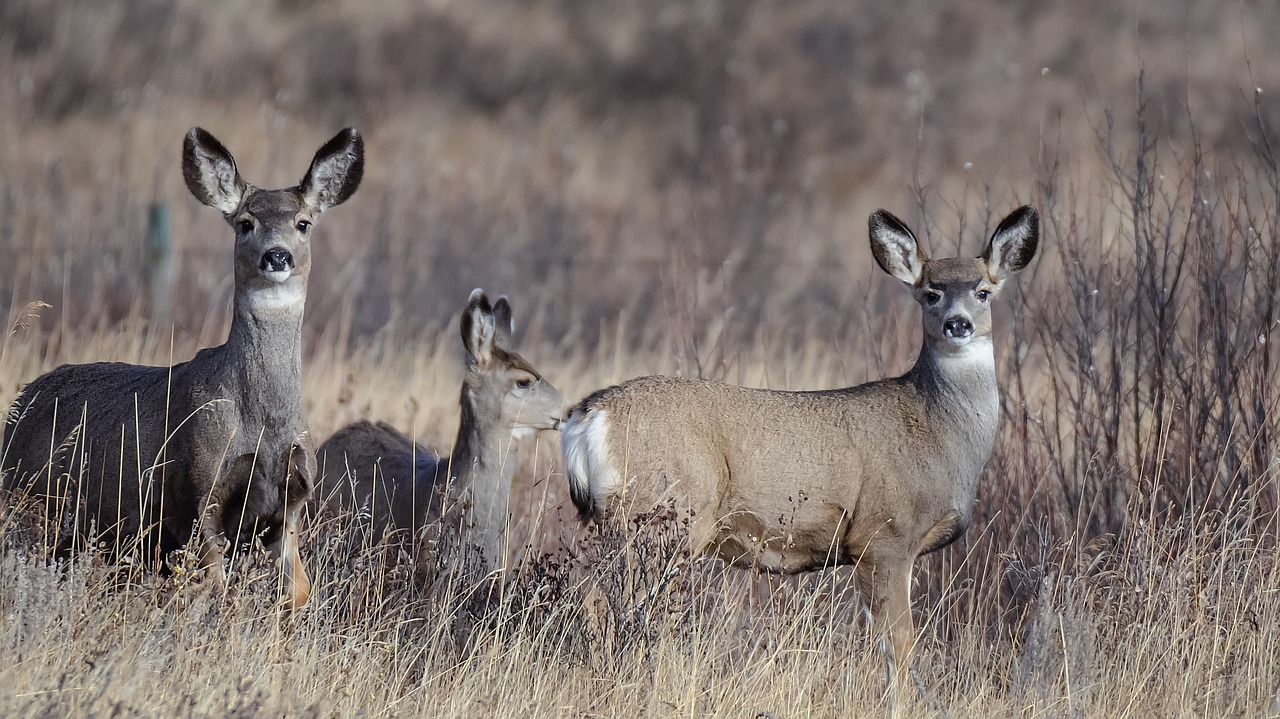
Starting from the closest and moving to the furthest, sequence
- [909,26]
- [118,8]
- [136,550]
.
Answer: [136,550], [118,8], [909,26]

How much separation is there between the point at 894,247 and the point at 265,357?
2.59m

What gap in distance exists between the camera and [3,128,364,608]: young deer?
5.50 m

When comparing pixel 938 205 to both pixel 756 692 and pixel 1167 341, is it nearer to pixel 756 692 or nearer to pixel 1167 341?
pixel 1167 341

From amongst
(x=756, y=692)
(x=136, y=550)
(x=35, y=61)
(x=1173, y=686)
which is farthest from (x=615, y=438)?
(x=35, y=61)

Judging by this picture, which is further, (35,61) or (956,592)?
(35,61)

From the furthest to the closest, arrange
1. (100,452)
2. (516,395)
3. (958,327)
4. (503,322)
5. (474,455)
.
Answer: (503,322) < (516,395) < (474,455) < (958,327) < (100,452)

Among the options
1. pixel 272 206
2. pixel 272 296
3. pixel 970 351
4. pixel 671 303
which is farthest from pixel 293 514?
pixel 671 303

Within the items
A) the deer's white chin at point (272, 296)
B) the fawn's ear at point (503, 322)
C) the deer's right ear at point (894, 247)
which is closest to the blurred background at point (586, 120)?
the fawn's ear at point (503, 322)

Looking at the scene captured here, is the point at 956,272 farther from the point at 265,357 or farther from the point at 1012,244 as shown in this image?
the point at 265,357

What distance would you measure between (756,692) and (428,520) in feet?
6.66

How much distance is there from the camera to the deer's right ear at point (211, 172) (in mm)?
5852

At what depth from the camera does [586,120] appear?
993 inches

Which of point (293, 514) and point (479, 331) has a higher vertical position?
point (479, 331)

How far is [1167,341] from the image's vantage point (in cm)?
697
